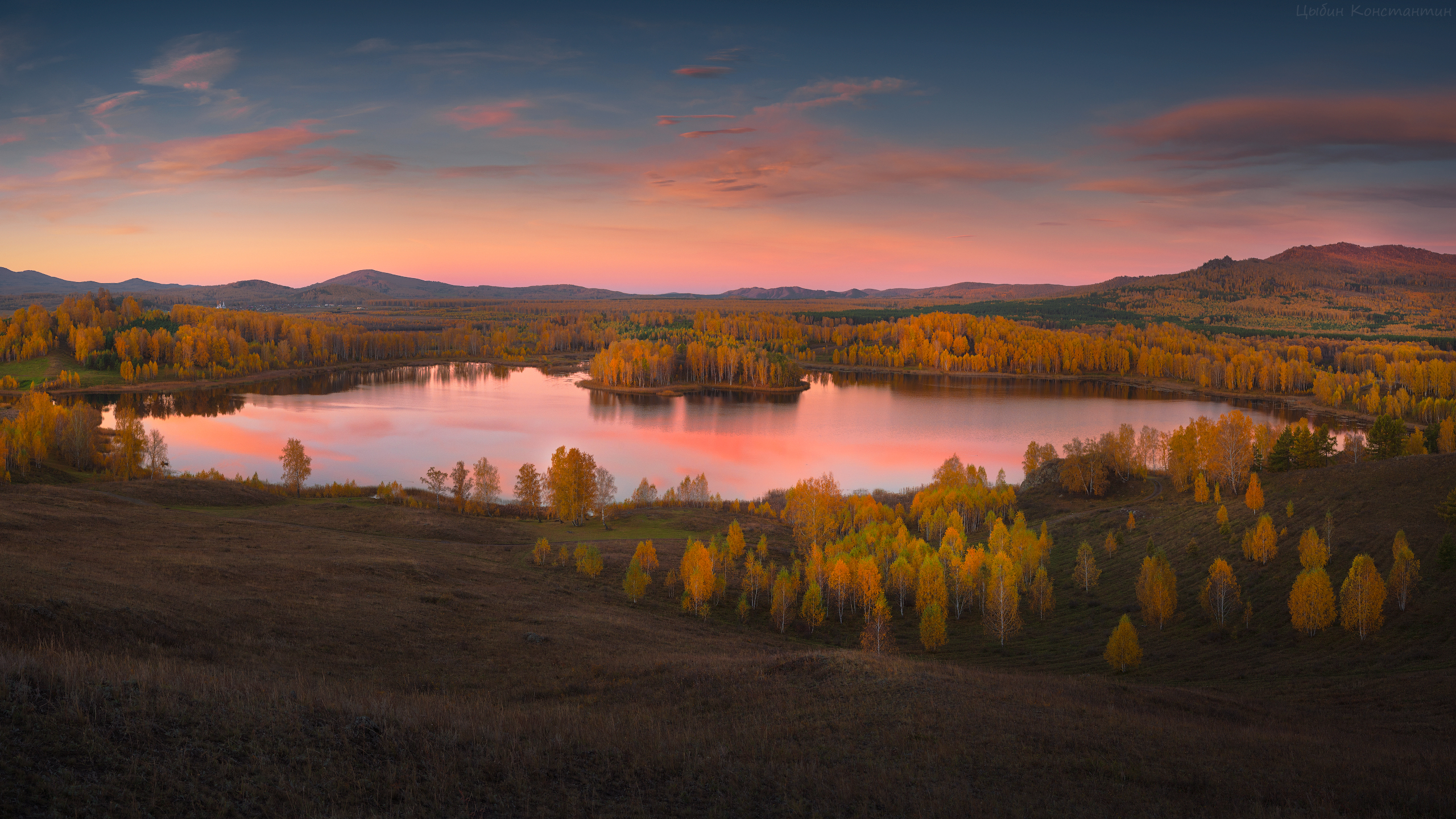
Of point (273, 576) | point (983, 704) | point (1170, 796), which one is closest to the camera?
point (1170, 796)

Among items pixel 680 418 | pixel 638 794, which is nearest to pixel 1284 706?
pixel 638 794

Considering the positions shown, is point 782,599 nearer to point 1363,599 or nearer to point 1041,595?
point 1041,595

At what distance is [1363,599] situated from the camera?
3216cm

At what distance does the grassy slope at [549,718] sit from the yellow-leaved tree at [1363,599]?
101 centimetres

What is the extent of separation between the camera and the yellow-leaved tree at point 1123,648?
3194cm

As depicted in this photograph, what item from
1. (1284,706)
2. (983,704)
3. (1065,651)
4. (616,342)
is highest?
(616,342)

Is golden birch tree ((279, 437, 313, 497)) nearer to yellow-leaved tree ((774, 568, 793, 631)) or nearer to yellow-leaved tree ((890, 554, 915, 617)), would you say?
yellow-leaved tree ((774, 568, 793, 631))

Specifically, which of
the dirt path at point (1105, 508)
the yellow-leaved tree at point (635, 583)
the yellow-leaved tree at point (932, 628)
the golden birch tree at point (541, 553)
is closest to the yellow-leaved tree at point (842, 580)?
the yellow-leaved tree at point (932, 628)

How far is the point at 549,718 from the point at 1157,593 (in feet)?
115

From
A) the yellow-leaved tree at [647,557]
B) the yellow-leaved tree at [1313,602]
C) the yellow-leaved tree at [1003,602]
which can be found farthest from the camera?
the yellow-leaved tree at [647,557]

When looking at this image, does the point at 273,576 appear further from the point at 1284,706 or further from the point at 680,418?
the point at 680,418

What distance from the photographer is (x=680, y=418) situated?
391 feet

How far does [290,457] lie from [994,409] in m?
107

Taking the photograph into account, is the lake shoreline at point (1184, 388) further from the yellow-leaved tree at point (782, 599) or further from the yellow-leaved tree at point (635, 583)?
the yellow-leaved tree at point (635, 583)
